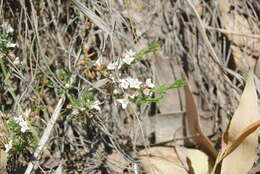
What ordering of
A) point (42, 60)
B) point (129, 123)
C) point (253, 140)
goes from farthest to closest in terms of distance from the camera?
point (129, 123), point (42, 60), point (253, 140)

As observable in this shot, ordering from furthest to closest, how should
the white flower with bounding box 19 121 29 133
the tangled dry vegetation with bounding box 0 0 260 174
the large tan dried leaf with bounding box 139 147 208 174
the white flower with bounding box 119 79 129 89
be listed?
the large tan dried leaf with bounding box 139 147 208 174 → the tangled dry vegetation with bounding box 0 0 260 174 → the white flower with bounding box 119 79 129 89 → the white flower with bounding box 19 121 29 133

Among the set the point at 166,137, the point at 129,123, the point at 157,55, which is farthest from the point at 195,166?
the point at 157,55

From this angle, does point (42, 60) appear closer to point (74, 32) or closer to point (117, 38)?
point (74, 32)

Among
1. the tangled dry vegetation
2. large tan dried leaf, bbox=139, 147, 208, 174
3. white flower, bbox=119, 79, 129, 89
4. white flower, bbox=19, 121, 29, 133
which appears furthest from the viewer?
large tan dried leaf, bbox=139, 147, 208, 174

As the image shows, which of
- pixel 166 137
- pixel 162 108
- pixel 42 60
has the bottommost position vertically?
pixel 166 137

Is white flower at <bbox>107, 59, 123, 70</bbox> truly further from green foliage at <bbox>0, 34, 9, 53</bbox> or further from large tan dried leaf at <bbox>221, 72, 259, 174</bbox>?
large tan dried leaf at <bbox>221, 72, 259, 174</bbox>

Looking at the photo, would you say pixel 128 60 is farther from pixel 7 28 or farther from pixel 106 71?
pixel 7 28

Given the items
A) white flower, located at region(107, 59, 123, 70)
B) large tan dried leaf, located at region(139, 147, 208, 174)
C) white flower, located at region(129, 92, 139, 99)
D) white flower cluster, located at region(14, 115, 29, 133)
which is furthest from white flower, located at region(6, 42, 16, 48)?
large tan dried leaf, located at region(139, 147, 208, 174)
